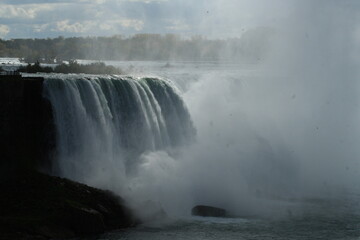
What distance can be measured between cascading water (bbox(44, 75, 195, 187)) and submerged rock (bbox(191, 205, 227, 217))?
4004 millimetres

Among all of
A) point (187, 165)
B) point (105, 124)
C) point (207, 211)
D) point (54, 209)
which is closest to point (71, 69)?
point (187, 165)

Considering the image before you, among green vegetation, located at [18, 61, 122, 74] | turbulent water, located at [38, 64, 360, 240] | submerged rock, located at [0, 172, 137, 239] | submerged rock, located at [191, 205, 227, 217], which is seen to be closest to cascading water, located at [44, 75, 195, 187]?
turbulent water, located at [38, 64, 360, 240]

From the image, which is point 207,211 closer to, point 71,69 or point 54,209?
point 54,209

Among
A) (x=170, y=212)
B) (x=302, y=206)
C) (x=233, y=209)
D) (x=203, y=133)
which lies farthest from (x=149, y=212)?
(x=203, y=133)

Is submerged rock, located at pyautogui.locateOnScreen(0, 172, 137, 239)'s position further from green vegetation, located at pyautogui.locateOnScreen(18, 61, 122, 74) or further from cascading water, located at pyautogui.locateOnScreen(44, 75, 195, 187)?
green vegetation, located at pyautogui.locateOnScreen(18, 61, 122, 74)

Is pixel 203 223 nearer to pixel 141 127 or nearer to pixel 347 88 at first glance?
pixel 141 127

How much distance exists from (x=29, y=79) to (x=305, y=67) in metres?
31.3

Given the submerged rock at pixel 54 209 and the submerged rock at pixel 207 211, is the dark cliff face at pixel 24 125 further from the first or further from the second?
the submerged rock at pixel 207 211

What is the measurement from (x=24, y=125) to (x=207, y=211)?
25.8ft

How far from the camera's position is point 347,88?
2354 inches

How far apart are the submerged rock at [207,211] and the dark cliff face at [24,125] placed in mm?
6094

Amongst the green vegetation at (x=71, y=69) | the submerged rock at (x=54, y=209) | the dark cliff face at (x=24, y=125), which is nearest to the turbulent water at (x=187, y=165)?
the dark cliff face at (x=24, y=125)

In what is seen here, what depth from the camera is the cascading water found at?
3266 centimetres

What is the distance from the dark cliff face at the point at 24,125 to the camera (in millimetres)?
30328
